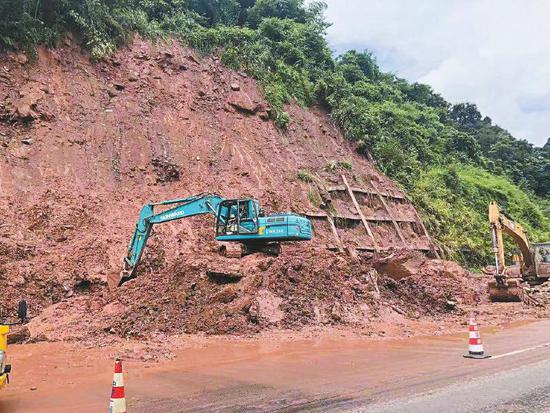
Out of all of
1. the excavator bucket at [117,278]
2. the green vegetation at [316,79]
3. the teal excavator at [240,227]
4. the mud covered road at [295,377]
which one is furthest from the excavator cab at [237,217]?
the green vegetation at [316,79]

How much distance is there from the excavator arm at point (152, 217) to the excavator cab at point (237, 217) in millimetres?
389

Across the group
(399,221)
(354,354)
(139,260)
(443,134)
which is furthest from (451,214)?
(354,354)

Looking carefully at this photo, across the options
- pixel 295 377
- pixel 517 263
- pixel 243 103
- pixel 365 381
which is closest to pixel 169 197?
pixel 243 103

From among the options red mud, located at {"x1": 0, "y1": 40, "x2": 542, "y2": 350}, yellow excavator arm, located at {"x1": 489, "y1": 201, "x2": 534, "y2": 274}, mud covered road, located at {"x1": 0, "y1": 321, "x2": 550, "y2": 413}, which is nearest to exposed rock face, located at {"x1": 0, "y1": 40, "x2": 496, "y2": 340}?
red mud, located at {"x1": 0, "y1": 40, "x2": 542, "y2": 350}

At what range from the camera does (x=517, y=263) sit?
2392 cm

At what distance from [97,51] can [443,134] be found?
94.3ft

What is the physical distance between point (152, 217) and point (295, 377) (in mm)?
8365

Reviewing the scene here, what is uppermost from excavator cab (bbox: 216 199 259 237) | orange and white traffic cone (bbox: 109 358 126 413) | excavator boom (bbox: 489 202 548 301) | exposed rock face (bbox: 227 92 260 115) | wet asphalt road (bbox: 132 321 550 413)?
exposed rock face (bbox: 227 92 260 115)

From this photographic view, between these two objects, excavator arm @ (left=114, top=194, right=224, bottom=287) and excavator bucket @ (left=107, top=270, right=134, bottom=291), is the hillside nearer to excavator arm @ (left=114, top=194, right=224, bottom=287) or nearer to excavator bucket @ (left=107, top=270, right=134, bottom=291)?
excavator bucket @ (left=107, top=270, right=134, bottom=291)

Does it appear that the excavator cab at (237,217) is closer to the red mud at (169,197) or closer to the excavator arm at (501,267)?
the red mud at (169,197)

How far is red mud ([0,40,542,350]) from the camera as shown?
A: 1189 centimetres

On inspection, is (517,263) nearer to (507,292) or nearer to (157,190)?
(507,292)

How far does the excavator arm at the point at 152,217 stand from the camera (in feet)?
45.5

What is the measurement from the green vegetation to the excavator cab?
12604mm
